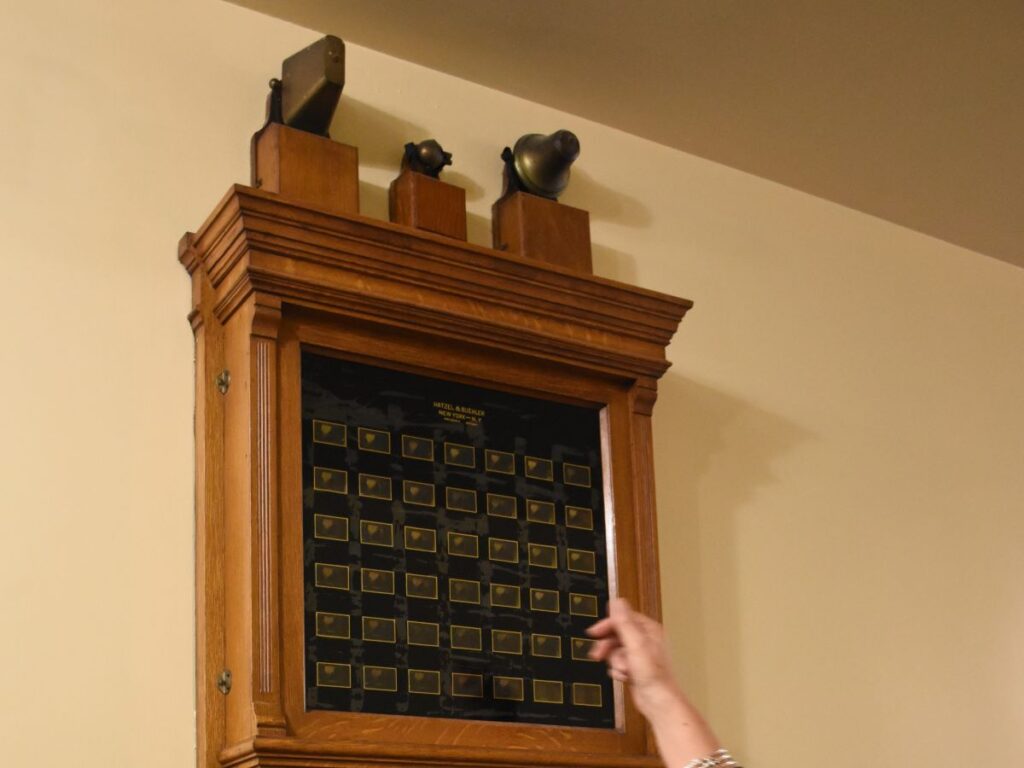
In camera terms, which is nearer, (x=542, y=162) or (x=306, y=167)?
(x=306, y=167)

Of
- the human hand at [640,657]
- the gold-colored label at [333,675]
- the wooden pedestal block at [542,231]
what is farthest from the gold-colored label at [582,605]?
the human hand at [640,657]

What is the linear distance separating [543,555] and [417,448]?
0.30 metres

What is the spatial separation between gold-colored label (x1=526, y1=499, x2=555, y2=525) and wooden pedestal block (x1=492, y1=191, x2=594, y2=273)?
47 centimetres

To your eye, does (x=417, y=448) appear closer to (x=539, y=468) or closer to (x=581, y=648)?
(x=539, y=468)

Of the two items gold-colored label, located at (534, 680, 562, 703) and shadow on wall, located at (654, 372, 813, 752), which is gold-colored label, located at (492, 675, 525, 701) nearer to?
gold-colored label, located at (534, 680, 562, 703)

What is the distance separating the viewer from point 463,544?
2643 mm

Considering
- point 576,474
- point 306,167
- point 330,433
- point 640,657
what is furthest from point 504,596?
point 640,657

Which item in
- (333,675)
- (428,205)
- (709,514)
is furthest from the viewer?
(709,514)

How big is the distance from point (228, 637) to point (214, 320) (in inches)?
20.6

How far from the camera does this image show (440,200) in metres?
2.84

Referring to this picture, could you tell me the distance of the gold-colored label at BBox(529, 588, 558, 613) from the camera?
270 cm

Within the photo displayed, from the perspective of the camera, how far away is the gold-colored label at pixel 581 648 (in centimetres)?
Answer: 271

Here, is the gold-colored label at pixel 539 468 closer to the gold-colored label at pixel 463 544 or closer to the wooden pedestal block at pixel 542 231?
the gold-colored label at pixel 463 544

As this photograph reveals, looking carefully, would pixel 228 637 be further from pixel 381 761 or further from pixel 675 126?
pixel 675 126
